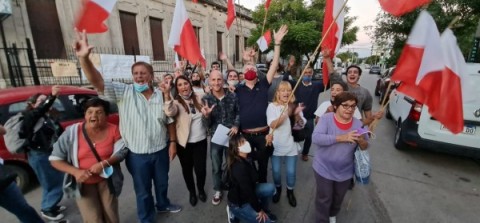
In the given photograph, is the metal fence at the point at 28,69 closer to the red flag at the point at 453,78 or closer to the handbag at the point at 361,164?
the handbag at the point at 361,164

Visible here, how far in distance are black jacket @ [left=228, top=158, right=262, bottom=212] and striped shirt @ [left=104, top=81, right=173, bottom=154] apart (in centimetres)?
89

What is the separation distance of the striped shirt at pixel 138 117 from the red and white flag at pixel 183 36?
1.55m

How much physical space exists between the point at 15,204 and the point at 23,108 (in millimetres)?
1723

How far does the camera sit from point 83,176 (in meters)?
2.05

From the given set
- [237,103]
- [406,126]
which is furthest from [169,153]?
[406,126]

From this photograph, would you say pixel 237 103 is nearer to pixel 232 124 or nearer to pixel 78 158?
pixel 232 124

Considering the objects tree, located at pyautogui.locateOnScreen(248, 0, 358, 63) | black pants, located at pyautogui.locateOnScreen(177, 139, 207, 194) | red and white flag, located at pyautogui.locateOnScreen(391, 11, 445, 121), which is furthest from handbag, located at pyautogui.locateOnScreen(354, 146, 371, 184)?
tree, located at pyautogui.locateOnScreen(248, 0, 358, 63)

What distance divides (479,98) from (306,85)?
102 inches

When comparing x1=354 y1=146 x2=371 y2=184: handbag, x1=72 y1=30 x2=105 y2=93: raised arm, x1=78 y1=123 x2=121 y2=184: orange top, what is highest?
x1=72 y1=30 x2=105 y2=93: raised arm

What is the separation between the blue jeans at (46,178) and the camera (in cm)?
270

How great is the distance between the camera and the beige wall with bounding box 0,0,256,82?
864cm

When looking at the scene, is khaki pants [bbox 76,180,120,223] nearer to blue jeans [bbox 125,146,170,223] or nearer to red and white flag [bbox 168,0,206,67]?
blue jeans [bbox 125,146,170,223]

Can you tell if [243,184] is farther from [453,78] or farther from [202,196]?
[453,78]

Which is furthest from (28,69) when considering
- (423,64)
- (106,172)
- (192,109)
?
(423,64)
